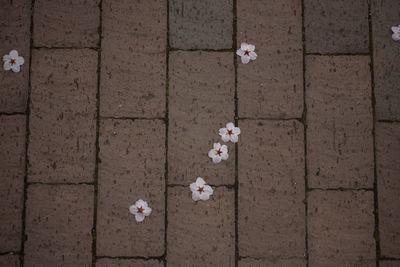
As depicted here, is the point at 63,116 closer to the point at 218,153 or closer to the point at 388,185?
the point at 218,153

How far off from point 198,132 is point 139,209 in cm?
65

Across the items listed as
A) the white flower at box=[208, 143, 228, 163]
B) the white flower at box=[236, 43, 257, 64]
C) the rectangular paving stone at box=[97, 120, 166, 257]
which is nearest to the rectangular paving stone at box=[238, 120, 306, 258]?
the white flower at box=[208, 143, 228, 163]

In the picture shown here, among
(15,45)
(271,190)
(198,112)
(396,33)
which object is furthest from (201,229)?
(396,33)

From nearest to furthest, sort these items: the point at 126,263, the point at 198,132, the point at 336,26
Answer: the point at 126,263 → the point at 198,132 → the point at 336,26

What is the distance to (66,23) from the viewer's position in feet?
8.14

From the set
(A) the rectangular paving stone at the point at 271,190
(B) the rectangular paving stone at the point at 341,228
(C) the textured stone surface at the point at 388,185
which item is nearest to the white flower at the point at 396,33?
(C) the textured stone surface at the point at 388,185

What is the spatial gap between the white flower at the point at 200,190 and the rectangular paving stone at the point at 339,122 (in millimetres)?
704

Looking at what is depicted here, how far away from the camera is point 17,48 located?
8.08 feet

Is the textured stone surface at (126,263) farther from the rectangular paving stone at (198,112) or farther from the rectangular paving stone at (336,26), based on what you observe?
the rectangular paving stone at (336,26)

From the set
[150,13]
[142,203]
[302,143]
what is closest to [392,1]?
[302,143]

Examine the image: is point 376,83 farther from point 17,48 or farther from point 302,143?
point 17,48

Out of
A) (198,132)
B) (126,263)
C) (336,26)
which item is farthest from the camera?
(336,26)

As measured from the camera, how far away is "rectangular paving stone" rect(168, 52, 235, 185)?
2365 mm

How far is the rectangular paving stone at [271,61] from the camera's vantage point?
2420 mm
